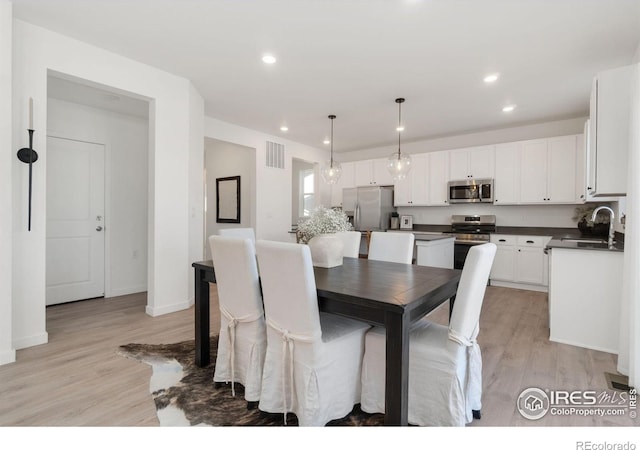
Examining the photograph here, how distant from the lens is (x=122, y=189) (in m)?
4.57

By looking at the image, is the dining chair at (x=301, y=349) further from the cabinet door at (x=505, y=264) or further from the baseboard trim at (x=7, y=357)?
the cabinet door at (x=505, y=264)

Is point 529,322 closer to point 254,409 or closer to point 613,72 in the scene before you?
point 613,72

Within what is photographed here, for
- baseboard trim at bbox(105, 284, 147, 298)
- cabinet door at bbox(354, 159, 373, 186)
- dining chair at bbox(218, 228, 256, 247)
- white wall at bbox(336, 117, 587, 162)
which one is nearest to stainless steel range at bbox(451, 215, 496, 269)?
white wall at bbox(336, 117, 587, 162)

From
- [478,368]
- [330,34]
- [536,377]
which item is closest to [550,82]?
[330,34]

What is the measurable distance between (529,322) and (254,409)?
3030 mm

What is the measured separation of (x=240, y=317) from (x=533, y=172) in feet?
16.3

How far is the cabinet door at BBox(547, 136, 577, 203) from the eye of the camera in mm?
4645

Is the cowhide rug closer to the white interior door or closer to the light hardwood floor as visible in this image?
the light hardwood floor

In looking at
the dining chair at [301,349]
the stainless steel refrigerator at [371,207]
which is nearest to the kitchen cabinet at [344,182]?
the stainless steel refrigerator at [371,207]

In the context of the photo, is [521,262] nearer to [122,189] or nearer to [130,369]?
[130,369]

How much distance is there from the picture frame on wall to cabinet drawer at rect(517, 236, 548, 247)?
484 centimetres

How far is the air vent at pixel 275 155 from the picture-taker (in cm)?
596

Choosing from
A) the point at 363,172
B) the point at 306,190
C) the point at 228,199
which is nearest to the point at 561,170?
the point at 363,172

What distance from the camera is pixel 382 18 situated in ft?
8.15
